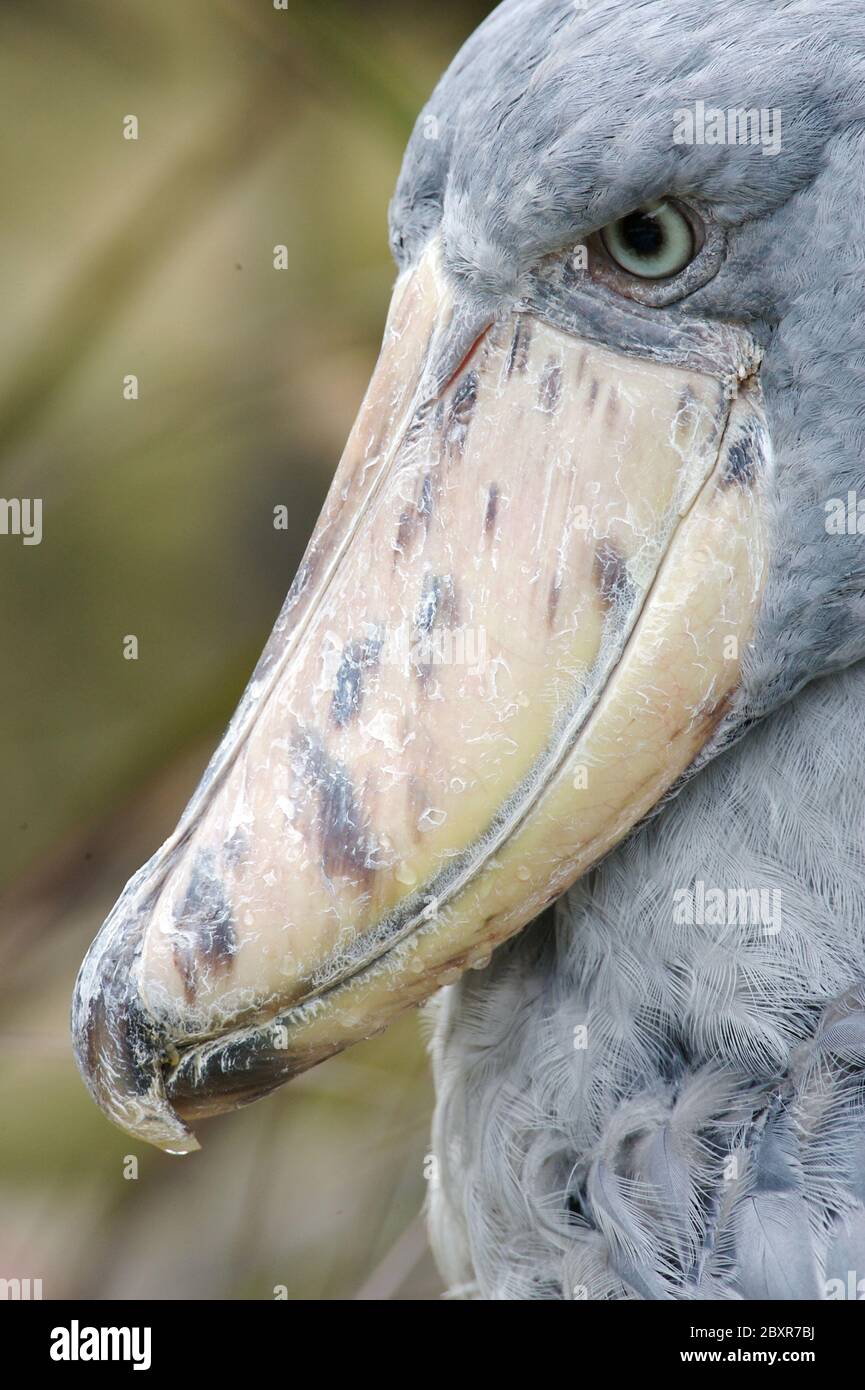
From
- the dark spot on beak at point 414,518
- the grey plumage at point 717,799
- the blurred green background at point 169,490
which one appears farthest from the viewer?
the blurred green background at point 169,490

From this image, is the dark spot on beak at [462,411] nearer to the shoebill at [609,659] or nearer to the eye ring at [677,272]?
the shoebill at [609,659]

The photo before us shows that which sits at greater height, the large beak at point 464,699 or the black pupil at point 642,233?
the black pupil at point 642,233

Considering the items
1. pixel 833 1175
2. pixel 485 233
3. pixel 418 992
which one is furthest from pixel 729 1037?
pixel 485 233

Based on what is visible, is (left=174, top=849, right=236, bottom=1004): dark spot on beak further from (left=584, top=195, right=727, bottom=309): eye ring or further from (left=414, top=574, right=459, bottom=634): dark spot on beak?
(left=584, top=195, right=727, bottom=309): eye ring

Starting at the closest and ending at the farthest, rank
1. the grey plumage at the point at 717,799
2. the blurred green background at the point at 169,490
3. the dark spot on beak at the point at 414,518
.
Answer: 1. the grey plumage at the point at 717,799
2. the dark spot on beak at the point at 414,518
3. the blurred green background at the point at 169,490

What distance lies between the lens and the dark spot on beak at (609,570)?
3.06 feet

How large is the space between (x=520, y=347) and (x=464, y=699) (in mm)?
246

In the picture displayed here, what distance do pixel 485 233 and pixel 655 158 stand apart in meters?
0.13

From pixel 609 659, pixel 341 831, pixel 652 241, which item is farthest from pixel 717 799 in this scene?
pixel 652 241

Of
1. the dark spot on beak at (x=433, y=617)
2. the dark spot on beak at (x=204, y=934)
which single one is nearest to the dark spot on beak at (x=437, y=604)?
the dark spot on beak at (x=433, y=617)

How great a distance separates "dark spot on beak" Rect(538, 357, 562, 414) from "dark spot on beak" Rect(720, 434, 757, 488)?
121 mm

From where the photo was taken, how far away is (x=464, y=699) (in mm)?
941

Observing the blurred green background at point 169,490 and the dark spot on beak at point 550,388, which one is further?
the blurred green background at point 169,490

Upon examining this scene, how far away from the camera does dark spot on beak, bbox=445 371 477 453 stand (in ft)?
3.19
